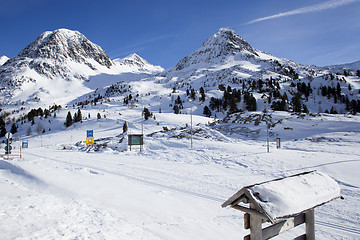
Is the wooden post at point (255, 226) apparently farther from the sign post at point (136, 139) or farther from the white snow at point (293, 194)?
the sign post at point (136, 139)

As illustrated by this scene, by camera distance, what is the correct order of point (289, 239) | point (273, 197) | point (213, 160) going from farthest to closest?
point (213, 160) < point (289, 239) < point (273, 197)

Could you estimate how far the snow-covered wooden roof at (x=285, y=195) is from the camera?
8.34 ft

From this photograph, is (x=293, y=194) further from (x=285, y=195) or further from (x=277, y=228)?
(x=277, y=228)

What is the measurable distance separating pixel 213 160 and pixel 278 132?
22707 mm

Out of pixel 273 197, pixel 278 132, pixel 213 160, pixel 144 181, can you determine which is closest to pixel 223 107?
pixel 278 132

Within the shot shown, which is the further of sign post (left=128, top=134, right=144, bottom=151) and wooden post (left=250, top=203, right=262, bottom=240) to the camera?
sign post (left=128, top=134, right=144, bottom=151)

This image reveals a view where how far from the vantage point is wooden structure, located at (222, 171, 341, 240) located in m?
2.55

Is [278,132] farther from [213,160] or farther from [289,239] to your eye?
[289,239]

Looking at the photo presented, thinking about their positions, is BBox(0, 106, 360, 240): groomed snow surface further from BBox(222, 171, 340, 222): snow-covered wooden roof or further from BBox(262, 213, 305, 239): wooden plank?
BBox(222, 171, 340, 222): snow-covered wooden roof

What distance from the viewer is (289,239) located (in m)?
4.76

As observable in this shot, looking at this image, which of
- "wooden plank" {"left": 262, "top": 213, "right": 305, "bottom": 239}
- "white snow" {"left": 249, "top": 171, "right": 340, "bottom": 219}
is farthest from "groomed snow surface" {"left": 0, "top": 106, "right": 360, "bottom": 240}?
"white snow" {"left": 249, "top": 171, "right": 340, "bottom": 219}

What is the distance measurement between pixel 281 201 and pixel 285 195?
0.13 metres

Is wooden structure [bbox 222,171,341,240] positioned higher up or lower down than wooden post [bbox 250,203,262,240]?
higher up

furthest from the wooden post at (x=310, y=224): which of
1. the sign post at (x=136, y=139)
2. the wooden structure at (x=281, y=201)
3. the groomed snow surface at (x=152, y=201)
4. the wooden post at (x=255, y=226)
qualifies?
the sign post at (x=136, y=139)
